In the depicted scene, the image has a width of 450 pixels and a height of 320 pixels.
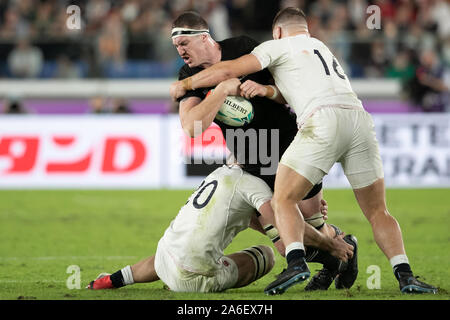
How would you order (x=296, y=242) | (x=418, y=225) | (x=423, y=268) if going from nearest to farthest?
(x=296, y=242) < (x=423, y=268) < (x=418, y=225)

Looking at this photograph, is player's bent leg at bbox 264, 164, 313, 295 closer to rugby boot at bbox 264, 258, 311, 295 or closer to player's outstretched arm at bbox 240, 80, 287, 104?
rugby boot at bbox 264, 258, 311, 295

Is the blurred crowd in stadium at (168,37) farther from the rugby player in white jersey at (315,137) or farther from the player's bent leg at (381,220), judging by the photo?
the player's bent leg at (381,220)

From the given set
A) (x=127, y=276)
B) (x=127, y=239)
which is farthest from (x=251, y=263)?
(x=127, y=239)

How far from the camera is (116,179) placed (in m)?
15.1

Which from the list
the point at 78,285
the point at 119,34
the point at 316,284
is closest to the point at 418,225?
the point at 316,284

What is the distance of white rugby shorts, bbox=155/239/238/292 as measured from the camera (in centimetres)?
660

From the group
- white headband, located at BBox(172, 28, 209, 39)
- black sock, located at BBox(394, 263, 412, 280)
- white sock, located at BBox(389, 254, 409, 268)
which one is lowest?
black sock, located at BBox(394, 263, 412, 280)

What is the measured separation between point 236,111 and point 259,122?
1.27 ft

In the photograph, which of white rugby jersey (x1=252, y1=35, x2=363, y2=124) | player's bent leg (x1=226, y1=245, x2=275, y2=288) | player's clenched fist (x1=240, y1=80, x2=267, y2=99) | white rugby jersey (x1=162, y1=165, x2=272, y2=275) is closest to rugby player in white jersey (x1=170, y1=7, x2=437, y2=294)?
white rugby jersey (x1=252, y1=35, x2=363, y2=124)

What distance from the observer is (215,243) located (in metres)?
6.57

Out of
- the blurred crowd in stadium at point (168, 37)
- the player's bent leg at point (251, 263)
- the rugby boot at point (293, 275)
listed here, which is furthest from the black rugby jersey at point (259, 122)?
the blurred crowd in stadium at point (168, 37)

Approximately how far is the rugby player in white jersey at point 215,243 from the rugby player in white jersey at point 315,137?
13.3 inches
